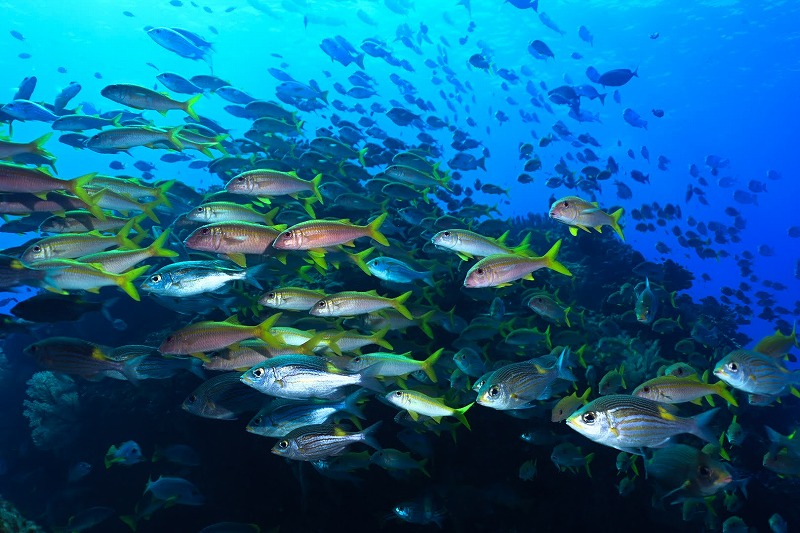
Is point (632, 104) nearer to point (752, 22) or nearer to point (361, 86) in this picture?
point (752, 22)

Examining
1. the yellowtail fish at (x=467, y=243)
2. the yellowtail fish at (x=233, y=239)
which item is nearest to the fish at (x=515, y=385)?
the yellowtail fish at (x=467, y=243)

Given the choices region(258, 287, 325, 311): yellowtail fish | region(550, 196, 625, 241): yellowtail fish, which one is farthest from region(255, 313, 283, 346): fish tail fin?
region(550, 196, 625, 241): yellowtail fish

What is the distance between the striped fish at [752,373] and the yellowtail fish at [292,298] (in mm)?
4240

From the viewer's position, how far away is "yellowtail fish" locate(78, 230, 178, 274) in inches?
171

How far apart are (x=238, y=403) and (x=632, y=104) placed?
72512 millimetres

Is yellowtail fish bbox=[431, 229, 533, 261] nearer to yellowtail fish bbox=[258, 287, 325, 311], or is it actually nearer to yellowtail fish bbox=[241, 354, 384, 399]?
yellowtail fish bbox=[258, 287, 325, 311]

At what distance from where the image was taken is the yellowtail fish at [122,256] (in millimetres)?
4352

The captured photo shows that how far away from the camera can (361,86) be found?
15.3 m

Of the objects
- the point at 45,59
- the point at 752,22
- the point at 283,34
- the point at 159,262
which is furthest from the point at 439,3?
the point at 45,59

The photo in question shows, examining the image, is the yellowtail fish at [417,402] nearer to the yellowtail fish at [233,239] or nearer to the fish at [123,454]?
the yellowtail fish at [233,239]

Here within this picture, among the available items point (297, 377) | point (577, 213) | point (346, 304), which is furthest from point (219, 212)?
point (577, 213)

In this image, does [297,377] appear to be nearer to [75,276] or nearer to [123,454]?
[75,276]

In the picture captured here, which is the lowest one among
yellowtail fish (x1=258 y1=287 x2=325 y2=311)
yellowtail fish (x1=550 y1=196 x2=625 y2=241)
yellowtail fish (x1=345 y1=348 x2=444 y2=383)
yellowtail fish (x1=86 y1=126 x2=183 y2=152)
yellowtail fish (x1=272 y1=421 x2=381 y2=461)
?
yellowtail fish (x1=272 y1=421 x2=381 y2=461)

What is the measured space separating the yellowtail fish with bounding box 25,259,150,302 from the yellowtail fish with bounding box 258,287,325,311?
50.8 inches
